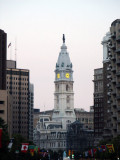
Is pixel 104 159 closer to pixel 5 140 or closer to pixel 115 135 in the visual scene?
pixel 115 135

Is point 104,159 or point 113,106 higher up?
point 113,106

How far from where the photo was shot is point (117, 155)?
168 meters

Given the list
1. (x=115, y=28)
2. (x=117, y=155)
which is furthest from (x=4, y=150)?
(x=115, y=28)

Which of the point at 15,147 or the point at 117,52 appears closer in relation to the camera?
the point at 117,52

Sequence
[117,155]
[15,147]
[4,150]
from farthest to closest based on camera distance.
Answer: [15,147] → [117,155] → [4,150]

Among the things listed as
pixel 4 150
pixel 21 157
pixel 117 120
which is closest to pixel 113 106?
pixel 117 120

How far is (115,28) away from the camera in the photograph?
176375 mm

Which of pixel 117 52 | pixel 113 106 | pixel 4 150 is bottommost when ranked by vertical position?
pixel 4 150

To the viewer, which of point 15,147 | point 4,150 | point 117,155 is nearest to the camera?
point 4,150

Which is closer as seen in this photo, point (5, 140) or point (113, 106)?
point (5, 140)

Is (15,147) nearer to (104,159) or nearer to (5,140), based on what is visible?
(104,159)

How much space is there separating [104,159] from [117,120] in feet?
93.6

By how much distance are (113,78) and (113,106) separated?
6930 millimetres

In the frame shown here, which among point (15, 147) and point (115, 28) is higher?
point (115, 28)
